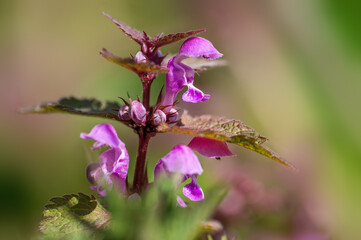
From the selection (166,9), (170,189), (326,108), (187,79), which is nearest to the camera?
(170,189)

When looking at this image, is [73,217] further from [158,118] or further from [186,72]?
[186,72]

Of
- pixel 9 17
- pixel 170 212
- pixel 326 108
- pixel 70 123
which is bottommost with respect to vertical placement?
pixel 326 108

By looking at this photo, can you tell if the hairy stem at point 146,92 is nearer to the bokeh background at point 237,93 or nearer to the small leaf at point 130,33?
the small leaf at point 130,33

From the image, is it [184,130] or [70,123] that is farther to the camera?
[70,123]

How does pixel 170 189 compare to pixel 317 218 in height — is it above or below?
above

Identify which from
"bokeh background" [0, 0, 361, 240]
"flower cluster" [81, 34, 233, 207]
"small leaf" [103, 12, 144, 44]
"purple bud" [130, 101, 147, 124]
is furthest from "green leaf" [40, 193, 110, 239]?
"bokeh background" [0, 0, 361, 240]

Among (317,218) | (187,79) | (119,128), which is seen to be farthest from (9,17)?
(187,79)

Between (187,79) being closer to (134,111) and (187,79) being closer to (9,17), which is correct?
(134,111)
